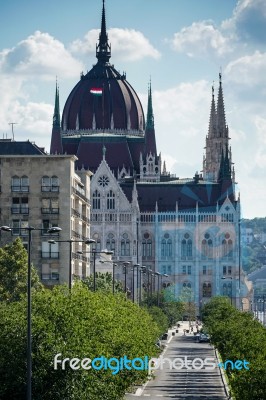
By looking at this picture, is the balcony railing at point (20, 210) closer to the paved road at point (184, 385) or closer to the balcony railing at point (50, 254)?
the balcony railing at point (50, 254)

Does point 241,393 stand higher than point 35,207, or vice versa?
point 35,207

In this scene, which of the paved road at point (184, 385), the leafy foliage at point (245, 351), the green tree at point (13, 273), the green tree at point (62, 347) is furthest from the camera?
the green tree at point (13, 273)

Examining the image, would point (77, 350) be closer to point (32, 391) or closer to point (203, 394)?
point (32, 391)

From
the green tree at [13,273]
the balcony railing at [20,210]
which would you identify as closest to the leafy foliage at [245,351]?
the green tree at [13,273]

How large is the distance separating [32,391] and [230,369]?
22584 mm

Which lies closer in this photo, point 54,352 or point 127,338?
point 54,352

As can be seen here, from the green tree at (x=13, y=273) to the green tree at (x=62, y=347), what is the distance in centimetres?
3462

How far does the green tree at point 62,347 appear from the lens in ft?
254

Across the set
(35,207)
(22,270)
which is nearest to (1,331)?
(22,270)

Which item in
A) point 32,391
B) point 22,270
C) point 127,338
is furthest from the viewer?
point 22,270

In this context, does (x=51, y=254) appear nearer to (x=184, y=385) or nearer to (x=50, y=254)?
(x=50, y=254)

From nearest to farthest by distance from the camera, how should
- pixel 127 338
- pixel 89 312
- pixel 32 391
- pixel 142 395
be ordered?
1. pixel 32 391
2. pixel 89 312
3. pixel 127 338
4. pixel 142 395

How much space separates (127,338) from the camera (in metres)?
93.6

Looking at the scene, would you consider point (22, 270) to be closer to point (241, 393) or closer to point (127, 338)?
point (127, 338)
